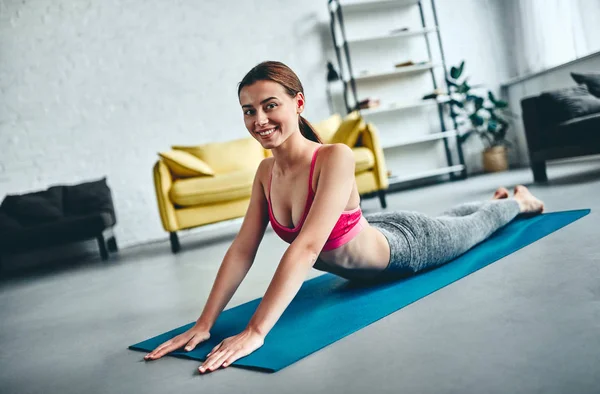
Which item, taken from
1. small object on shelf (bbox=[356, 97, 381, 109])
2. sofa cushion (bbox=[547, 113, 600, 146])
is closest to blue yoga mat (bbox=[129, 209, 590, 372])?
sofa cushion (bbox=[547, 113, 600, 146])

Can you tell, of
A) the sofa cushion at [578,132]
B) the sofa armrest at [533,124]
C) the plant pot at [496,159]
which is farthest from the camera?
the plant pot at [496,159]

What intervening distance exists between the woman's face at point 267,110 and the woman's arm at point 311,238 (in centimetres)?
14

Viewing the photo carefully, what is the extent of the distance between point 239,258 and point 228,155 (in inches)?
129

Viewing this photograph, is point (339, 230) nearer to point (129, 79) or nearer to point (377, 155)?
point (377, 155)

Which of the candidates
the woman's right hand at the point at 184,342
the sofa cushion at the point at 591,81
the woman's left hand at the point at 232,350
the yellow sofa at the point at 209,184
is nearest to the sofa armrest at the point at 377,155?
the yellow sofa at the point at 209,184

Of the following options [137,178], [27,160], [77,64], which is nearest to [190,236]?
[137,178]

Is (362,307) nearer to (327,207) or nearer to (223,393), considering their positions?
(327,207)

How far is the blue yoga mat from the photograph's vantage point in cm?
123

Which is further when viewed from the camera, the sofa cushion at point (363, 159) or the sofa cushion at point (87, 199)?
the sofa cushion at point (87, 199)

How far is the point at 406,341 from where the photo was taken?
3.76 ft

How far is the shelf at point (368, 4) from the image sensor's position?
5.72 meters

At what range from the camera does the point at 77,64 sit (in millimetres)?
5309

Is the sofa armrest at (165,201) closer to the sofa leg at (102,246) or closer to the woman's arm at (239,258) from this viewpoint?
the sofa leg at (102,246)

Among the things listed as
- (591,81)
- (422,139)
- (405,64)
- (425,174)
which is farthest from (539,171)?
(405,64)
